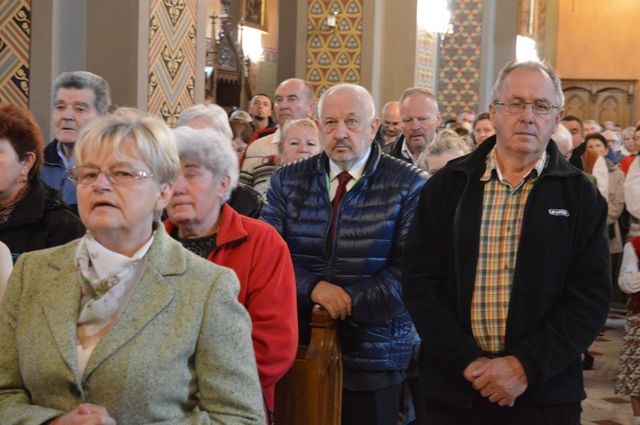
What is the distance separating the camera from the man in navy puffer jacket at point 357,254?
13.3 feet

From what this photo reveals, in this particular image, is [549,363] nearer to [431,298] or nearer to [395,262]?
[431,298]

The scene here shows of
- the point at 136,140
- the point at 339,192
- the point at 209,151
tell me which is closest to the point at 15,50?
the point at 339,192

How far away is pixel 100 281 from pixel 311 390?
1.07m

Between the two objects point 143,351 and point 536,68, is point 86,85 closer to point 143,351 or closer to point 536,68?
point 536,68

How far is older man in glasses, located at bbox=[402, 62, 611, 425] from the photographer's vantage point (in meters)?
3.29

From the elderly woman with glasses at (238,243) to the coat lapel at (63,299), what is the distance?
748 mm

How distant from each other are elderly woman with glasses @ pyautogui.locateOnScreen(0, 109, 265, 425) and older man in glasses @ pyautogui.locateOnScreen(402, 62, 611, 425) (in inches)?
39.5

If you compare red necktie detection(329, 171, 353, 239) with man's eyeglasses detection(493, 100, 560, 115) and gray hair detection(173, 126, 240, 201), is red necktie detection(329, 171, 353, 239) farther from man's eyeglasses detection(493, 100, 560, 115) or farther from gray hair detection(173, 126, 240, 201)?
man's eyeglasses detection(493, 100, 560, 115)

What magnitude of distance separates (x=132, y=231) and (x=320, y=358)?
112 centimetres

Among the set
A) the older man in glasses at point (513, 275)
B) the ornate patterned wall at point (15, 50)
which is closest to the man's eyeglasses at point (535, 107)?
the older man in glasses at point (513, 275)

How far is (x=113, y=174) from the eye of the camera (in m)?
2.49

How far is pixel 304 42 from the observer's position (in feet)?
37.6

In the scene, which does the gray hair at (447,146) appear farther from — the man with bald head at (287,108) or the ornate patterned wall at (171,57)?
the ornate patterned wall at (171,57)

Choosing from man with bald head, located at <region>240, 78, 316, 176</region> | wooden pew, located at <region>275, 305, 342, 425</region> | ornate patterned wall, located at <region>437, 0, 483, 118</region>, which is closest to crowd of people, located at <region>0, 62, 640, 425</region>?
wooden pew, located at <region>275, 305, 342, 425</region>
